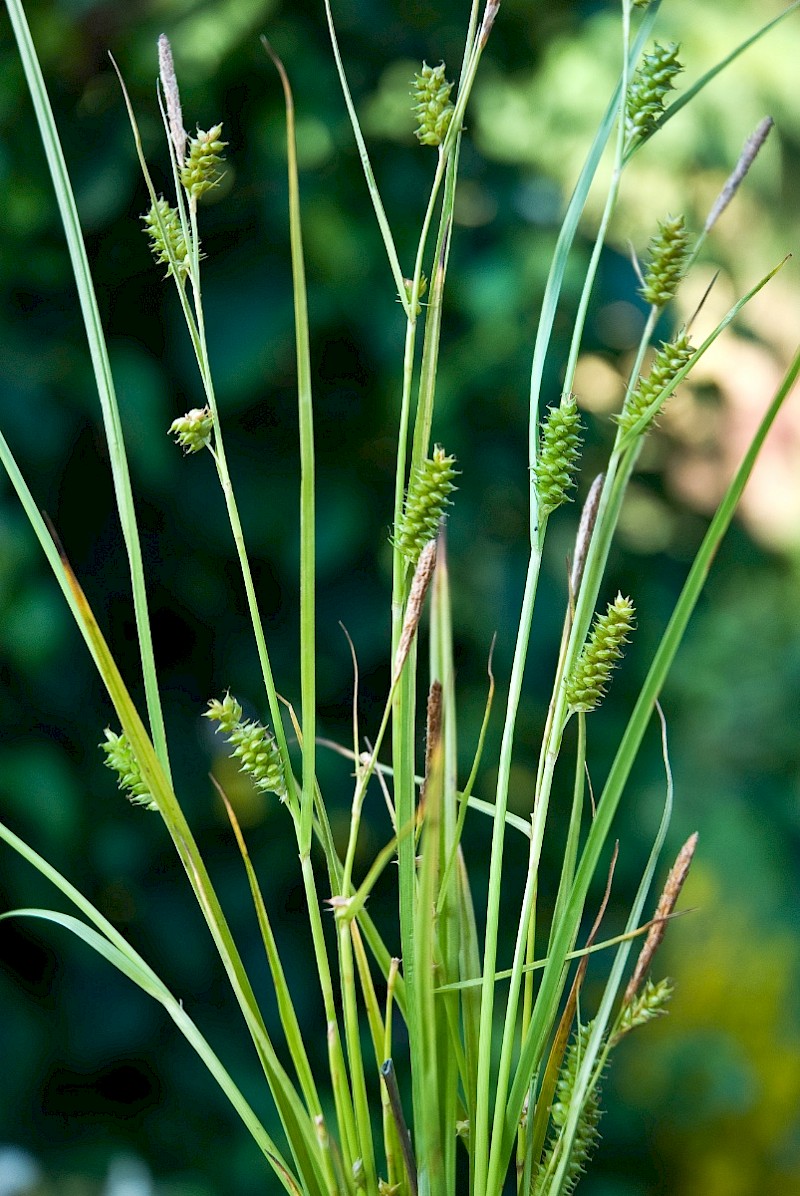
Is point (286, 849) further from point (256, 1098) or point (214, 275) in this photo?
point (214, 275)

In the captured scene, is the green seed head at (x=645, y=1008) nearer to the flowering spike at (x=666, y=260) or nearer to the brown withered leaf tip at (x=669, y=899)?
the brown withered leaf tip at (x=669, y=899)

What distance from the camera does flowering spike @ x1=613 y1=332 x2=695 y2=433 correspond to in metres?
0.24

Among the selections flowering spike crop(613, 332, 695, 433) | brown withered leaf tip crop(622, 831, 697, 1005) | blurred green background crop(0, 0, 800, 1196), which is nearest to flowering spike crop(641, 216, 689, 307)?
flowering spike crop(613, 332, 695, 433)

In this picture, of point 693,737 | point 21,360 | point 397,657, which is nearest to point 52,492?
point 21,360

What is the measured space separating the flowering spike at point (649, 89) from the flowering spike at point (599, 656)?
11cm

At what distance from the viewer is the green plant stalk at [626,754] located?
8.4 inches

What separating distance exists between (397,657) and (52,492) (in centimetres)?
58

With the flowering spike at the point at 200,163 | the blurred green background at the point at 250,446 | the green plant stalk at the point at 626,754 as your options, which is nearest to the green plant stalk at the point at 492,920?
the green plant stalk at the point at 626,754

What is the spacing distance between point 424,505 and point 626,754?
7 centimetres

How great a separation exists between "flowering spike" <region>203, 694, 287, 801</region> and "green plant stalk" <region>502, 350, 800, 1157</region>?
0.07 meters

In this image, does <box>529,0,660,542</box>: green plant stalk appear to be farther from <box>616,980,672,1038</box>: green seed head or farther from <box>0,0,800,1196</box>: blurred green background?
<box>0,0,800,1196</box>: blurred green background

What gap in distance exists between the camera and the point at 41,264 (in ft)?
2.50

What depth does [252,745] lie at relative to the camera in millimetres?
242

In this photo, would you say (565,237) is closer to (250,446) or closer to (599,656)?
(599,656)
